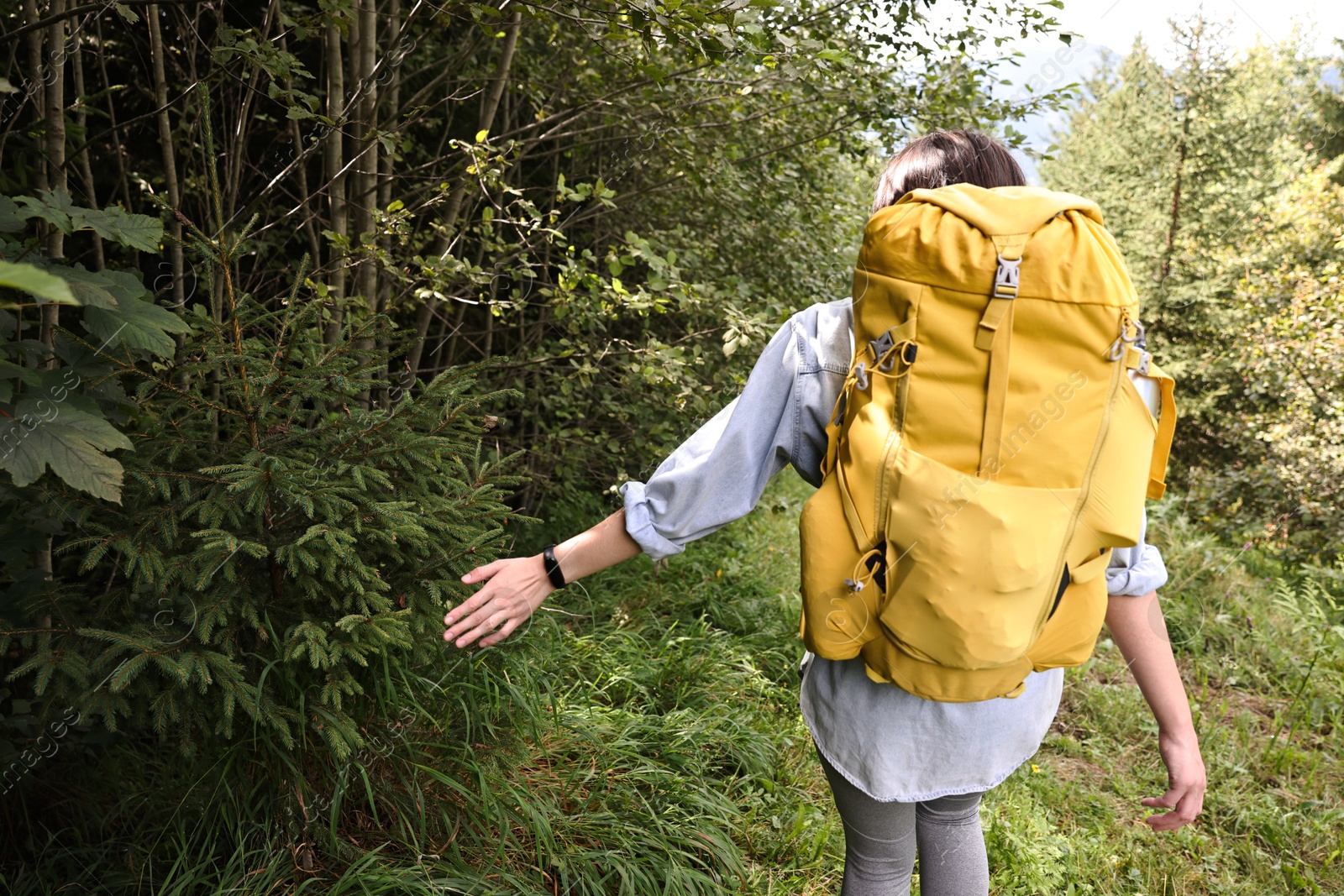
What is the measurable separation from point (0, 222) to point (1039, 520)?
182 cm

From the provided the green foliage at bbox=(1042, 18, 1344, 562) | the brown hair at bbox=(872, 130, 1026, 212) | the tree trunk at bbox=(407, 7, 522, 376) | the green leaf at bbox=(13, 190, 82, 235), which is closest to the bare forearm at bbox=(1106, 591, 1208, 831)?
the brown hair at bbox=(872, 130, 1026, 212)

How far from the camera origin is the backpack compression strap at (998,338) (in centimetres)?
116

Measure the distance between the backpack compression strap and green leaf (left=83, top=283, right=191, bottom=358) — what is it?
140cm

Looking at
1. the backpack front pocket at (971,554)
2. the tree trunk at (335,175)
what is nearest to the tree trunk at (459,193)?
the tree trunk at (335,175)

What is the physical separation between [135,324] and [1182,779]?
81.7 inches

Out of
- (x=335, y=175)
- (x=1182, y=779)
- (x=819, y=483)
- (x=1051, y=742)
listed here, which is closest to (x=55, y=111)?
(x=335, y=175)

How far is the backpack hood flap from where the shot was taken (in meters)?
1.18

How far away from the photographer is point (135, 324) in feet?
5.12

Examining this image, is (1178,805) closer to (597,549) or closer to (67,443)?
(597,549)

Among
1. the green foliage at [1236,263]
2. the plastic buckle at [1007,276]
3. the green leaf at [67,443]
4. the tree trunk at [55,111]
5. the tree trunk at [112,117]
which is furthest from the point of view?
the green foliage at [1236,263]

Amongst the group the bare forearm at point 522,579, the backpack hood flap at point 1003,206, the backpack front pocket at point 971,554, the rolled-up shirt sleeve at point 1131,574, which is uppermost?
the backpack hood flap at point 1003,206

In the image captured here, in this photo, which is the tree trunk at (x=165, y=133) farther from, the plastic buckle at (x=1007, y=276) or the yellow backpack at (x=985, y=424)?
the plastic buckle at (x=1007, y=276)

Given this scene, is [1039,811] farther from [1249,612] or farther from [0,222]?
[0,222]

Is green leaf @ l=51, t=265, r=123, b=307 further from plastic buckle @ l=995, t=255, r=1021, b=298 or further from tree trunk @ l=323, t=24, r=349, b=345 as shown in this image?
plastic buckle @ l=995, t=255, r=1021, b=298
